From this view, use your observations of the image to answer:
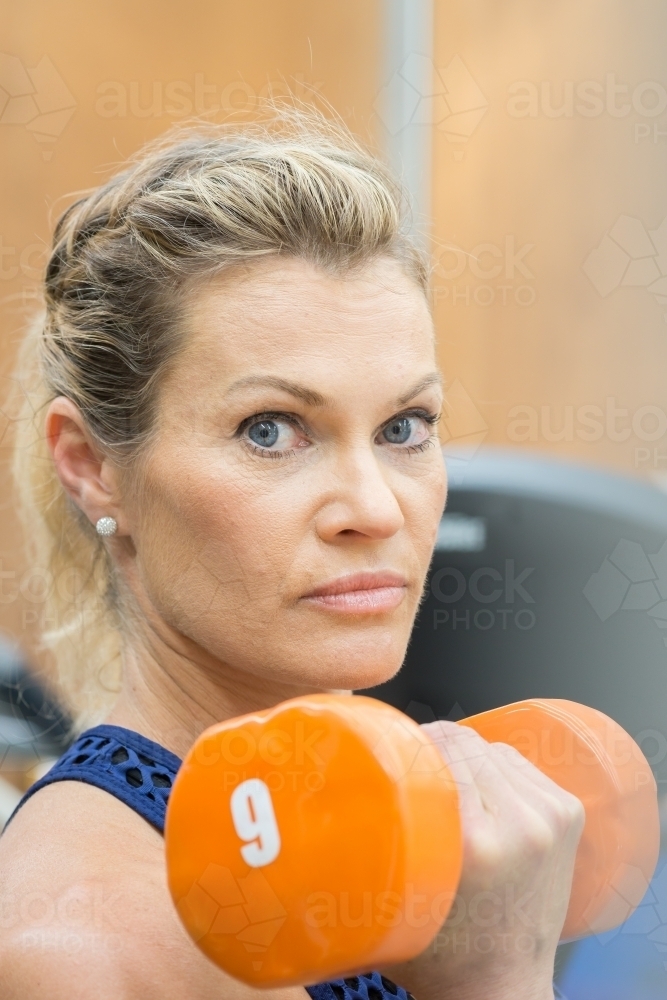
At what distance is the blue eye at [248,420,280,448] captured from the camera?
736mm

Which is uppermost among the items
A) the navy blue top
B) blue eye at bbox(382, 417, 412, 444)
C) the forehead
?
the forehead

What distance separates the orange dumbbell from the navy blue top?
194mm

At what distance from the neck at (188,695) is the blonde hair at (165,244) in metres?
0.11

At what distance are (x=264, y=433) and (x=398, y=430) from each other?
0.11m

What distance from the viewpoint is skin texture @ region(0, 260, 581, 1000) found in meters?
0.60

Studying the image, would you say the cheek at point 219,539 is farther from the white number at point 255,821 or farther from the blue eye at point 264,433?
the white number at point 255,821

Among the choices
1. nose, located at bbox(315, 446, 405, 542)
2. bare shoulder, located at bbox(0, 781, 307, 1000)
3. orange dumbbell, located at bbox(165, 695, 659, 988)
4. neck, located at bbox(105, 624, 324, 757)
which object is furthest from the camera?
neck, located at bbox(105, 624, 324, 757)

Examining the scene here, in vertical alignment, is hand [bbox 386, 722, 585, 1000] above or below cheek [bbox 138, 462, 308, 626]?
below

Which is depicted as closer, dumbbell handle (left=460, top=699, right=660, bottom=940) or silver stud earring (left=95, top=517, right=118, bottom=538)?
dumbbell handle (left=460, top=699, right=660, bottom=940)

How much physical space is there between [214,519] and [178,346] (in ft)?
0.43

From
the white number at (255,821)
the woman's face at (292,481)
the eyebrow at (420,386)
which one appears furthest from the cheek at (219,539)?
the white number at (255,821)

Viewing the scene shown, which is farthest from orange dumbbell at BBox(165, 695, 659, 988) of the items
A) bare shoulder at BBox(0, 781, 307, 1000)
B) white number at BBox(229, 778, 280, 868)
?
bare shoulder at BBox(0, 781, 307, 1000)

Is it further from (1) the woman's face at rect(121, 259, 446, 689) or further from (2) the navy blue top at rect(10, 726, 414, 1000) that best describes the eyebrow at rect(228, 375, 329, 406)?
(2) the navy blue top at rect(10, 726, 414, 1000)

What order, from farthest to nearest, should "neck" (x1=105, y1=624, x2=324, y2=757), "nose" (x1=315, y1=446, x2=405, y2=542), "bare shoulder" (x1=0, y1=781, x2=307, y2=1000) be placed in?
"neck" (x1=105, y1=624, x2=324, y2=757) → "nose" (x1=315, y1=446, x2=405, y2=542) → "bare shoulder" (x1=0, y1=781, x2=307, y2=1000)
